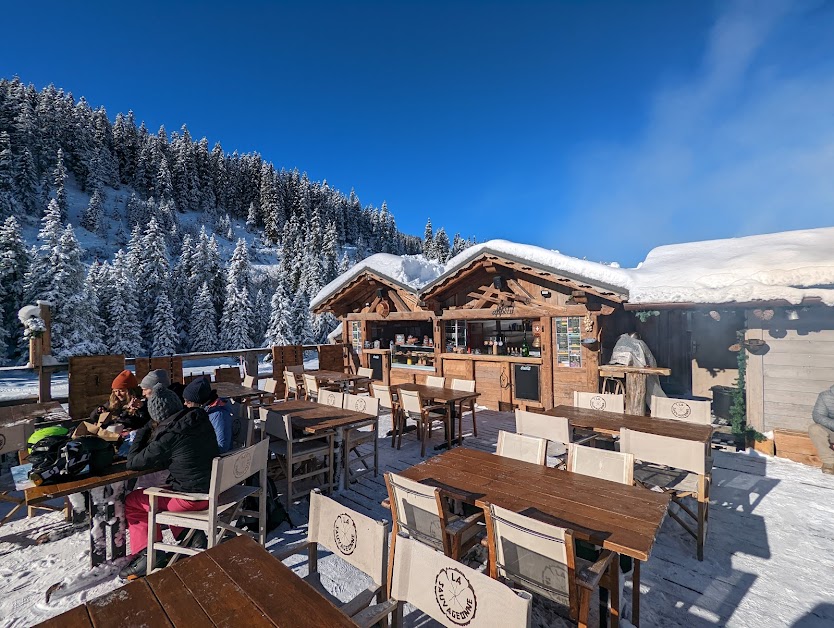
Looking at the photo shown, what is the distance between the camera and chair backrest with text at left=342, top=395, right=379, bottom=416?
5293mm

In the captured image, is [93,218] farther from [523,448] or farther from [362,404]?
[523,448]

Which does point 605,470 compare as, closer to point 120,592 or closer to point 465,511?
point 465,511

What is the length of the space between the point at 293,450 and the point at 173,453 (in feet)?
5.88

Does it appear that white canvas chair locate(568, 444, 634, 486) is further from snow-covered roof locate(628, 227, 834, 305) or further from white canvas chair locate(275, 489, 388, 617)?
snow-covered roof locate(628, 227, 834, 305)

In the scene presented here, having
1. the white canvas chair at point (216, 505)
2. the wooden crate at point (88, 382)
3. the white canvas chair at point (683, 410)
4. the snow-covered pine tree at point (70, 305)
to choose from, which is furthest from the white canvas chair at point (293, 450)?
the snow-covered pine tree at point (70, 305)

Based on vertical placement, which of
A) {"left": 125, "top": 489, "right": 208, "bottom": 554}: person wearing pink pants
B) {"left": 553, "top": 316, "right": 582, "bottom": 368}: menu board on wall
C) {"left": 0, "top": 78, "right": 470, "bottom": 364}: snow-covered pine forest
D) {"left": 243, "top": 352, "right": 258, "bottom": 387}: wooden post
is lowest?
{"left": 125, "top": 489, "right": 208, "bottom": 554}: person wearing pink pants

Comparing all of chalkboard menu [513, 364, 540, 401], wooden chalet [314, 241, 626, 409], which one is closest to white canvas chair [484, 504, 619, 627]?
wooden chalet [314, 241, 626, 409]

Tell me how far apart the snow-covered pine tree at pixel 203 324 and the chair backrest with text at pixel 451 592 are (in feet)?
108

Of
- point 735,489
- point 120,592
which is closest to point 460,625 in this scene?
point 120,592

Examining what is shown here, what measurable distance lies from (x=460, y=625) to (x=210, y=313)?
33955mm

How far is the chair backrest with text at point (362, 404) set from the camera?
5293mm

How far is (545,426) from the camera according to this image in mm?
4398

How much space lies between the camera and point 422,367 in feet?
36.2

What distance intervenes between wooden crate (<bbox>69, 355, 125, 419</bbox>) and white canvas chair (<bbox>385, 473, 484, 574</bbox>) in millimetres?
6407
